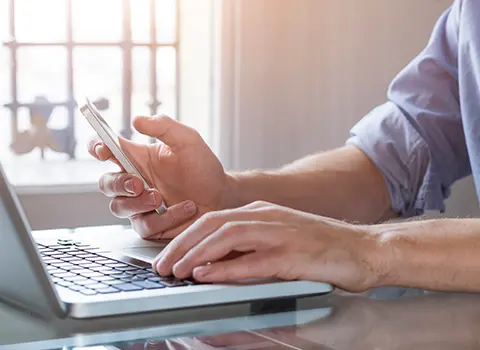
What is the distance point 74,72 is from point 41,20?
0.18 meters

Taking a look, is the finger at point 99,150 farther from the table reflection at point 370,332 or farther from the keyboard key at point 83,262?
the table reflection at point 370,332

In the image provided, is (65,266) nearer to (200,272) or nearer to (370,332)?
(200,272)

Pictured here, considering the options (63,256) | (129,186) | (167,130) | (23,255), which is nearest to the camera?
(23,255)

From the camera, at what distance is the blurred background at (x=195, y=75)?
258cm

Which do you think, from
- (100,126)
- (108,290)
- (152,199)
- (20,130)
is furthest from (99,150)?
(20,130)

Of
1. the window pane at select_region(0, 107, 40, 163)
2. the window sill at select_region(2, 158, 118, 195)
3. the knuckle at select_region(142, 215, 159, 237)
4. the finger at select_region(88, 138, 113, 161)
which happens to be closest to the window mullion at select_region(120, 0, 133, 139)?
the window sill at select_region(2, 158, 118, 195)

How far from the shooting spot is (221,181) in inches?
52.8

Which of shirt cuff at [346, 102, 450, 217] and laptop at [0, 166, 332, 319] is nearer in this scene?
laptop at [0, 166, 332, 319]

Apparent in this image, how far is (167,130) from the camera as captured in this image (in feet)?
4.16

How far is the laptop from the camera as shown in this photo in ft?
2.44

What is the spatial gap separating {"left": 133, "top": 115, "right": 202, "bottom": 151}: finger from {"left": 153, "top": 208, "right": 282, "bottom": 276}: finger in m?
0.36

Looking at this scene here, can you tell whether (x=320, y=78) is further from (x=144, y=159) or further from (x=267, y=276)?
(x=267, y=276)

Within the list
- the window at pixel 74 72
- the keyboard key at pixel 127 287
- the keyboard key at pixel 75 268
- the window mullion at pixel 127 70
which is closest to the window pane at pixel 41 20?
the window at pixel 74 72

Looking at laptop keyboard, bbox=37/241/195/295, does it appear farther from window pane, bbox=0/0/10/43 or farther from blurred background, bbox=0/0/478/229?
window pane, bbox=0/0/10/43
